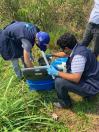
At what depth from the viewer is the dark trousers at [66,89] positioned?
500 cm

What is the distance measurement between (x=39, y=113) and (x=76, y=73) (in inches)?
31.6

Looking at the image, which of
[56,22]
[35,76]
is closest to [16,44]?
[35,76]

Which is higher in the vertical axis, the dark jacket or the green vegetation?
the dark jacket

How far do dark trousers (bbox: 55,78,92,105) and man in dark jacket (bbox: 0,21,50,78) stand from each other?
1.91 ft

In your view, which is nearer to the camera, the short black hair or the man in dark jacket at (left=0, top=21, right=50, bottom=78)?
the short black hair

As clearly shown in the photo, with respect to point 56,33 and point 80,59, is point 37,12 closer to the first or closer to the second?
point 56,33

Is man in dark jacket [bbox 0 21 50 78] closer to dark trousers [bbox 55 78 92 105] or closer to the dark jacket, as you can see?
the dark jacket

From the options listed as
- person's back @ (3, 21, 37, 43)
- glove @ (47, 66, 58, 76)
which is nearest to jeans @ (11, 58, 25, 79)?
person's back @ (3, 21, 37, 43)

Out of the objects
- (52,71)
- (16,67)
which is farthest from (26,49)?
(16,67)

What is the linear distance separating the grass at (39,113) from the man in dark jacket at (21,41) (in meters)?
0.44

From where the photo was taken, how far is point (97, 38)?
6051mm

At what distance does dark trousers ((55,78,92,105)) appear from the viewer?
5.00 m

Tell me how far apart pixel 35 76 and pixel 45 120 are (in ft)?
2.22

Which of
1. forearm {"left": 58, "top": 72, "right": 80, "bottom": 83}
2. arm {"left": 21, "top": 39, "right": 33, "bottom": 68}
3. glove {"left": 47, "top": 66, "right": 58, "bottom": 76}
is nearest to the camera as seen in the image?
forearm {"left": 58, "top": 72, "right": 80, "bottom": 83}
